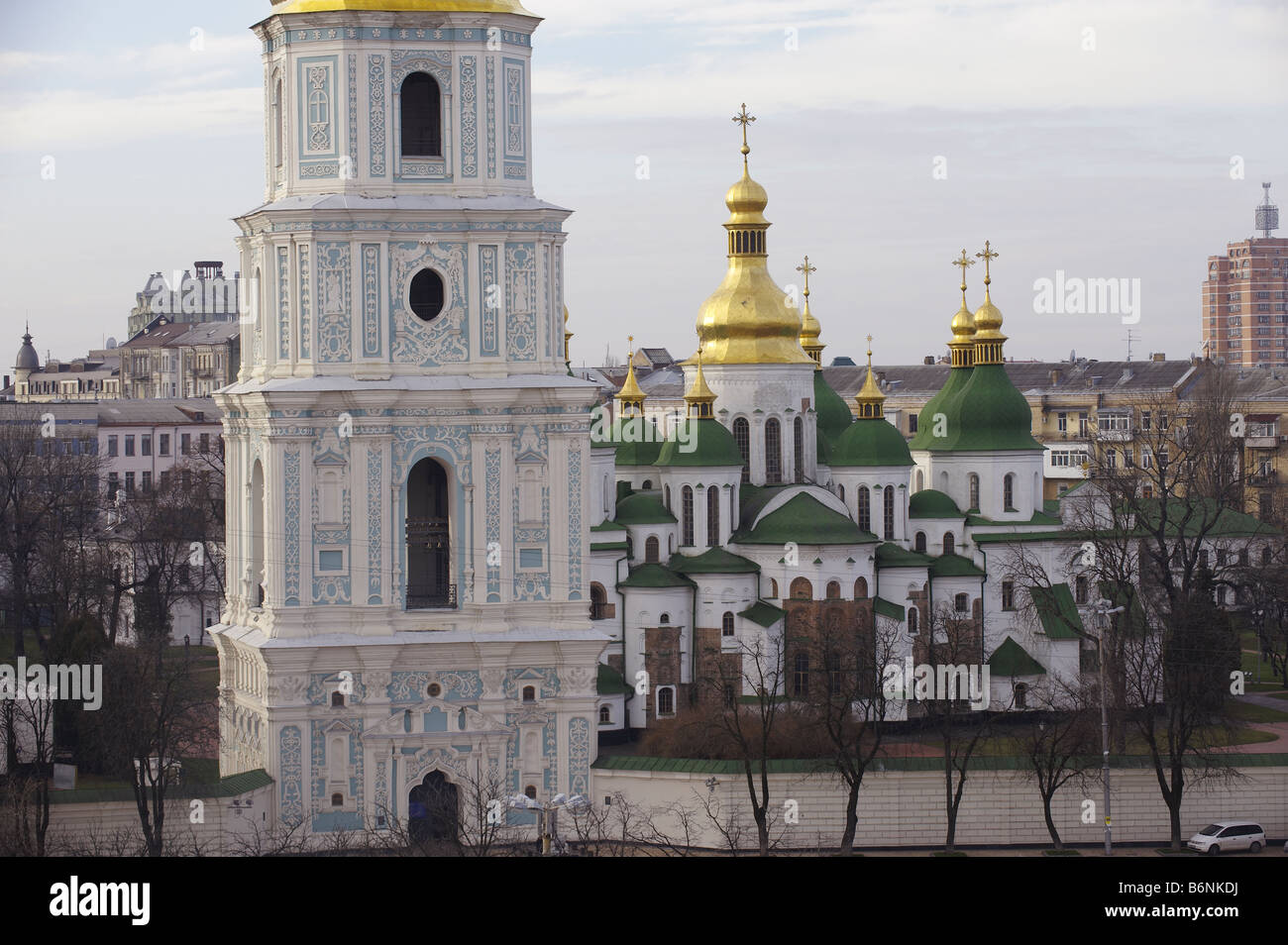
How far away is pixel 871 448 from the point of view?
45.4 metres

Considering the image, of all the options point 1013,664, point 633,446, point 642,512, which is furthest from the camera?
point 633,446

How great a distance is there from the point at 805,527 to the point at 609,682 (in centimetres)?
517

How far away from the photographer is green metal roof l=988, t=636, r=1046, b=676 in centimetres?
4412

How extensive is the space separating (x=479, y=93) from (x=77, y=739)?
40.7ft

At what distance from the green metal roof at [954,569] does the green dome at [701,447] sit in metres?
4.97

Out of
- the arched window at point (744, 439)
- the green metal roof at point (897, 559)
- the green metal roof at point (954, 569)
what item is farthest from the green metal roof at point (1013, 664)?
the arched window at point (744, 439)

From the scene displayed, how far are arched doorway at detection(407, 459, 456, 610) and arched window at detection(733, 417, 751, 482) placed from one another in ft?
46.6

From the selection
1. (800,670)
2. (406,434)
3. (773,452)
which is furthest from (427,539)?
(773,452)

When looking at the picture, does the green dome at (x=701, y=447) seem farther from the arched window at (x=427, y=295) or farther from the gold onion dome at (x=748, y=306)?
the arched window at (x=427, y=295)

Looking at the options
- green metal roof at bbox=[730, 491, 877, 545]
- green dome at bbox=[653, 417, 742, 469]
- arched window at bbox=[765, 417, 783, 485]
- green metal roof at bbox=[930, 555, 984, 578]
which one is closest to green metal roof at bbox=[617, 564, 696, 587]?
green metal roof at bbox=[730, 491, 877, 545]

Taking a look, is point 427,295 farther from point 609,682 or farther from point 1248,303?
point 1248,303

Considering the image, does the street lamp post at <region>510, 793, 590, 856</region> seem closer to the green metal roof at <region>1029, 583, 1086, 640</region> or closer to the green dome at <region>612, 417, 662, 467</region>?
the green dome at <region>612, 417, 662, 467</region>

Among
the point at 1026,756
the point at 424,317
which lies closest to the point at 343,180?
the point at 424,317
